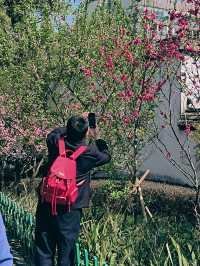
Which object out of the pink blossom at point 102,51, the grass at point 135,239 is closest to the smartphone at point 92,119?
the grass at point 135,239

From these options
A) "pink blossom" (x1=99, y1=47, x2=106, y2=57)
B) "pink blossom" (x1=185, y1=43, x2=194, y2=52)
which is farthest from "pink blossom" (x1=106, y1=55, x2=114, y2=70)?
"pink blossom" (x1=185, y1=43, x2=194, y2=52)

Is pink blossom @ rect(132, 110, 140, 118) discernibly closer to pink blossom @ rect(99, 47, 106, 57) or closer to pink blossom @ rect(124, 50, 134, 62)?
pink blossom @ rect(124, 50, 134, 62)

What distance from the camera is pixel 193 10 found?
5578 mm

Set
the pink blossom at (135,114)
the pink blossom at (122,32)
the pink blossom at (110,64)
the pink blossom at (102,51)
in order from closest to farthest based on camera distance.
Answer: the pink blossom at (135,114) < the pink blossom at (110,64) < the pink blossom at (102,51) < the pink blossom at (122,32)

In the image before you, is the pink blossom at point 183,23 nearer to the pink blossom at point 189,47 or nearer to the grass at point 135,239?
the pink blossom at point 189,47

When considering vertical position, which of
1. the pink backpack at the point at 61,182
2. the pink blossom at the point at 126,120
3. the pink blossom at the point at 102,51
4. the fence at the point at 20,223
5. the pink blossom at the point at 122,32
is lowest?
the fence at the point at 20,223

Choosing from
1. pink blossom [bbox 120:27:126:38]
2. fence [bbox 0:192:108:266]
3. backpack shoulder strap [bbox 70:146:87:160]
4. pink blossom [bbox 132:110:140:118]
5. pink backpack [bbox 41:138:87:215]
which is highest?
pink blossom [bbox 120:27:126:38]

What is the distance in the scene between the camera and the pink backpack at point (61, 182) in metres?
4.91

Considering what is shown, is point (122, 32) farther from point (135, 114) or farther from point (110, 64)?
point (135, 114)

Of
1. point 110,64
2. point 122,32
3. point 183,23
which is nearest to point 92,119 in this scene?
point 183,23

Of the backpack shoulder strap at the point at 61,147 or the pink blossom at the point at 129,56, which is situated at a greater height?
the pink blossom at the point at 129,56

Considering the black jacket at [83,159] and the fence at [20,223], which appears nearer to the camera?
the black jacket at [83,159]

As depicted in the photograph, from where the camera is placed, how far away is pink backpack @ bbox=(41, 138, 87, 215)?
16.1ft

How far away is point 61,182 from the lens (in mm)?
4930
